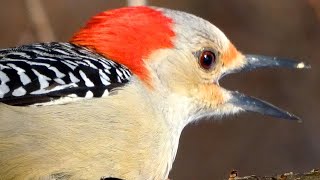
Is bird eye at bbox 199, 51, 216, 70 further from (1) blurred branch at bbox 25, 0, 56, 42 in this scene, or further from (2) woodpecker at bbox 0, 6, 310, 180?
(1) blurred branch at bbox 25, 0, 56, 42

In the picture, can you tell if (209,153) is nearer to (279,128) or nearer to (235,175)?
(279,128)

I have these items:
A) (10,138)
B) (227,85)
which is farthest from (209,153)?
(10,138)

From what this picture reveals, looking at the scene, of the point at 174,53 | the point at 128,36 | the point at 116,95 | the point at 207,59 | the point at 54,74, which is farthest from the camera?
the point at 207,59

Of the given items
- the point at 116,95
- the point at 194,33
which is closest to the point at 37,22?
the point at 194,33

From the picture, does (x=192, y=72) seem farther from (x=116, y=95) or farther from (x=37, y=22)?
(x=37, y=22)

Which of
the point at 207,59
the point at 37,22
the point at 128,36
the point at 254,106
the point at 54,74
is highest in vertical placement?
the point at 37,22

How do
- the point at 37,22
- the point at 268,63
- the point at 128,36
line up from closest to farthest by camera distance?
the point at 128,36 < the point at 268,63 < the point at 37,22

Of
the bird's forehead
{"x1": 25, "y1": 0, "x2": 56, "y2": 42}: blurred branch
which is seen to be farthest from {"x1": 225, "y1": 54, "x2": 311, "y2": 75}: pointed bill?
{"x1": 25, "y1": 0, "x2": 56, "y2": 42}: blurred branch

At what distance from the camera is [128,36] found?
20.6ft

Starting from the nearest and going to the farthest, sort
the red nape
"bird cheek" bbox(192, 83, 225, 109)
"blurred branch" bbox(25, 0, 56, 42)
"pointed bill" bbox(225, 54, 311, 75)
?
the red nape → "bird cheek" bbox(192, 83, 225, 109) → "pointed bill" bbox(225, 54, 311, 75) → "blurred branch" bbox(25, 0, 56, 42)

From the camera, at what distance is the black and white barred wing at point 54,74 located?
542 centimetres

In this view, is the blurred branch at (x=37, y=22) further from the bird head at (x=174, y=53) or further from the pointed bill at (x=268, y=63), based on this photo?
the pointed bill at (x=268, y=63)

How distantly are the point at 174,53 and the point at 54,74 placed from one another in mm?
1144

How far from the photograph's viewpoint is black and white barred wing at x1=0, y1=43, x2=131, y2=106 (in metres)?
5.42
